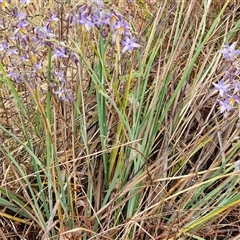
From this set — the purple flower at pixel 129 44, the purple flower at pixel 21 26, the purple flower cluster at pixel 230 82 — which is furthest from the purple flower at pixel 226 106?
the purple flower at pixel 21 26

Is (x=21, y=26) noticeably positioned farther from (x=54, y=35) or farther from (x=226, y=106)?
(x=226, y=106)

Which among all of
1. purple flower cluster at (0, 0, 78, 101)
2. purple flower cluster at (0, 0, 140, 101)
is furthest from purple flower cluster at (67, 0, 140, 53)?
purple flower cluster at (0, 0, 78, 101)

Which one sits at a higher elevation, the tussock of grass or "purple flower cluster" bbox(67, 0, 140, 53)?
"purple flower cluster" bbox(67, 0, 140, 53)

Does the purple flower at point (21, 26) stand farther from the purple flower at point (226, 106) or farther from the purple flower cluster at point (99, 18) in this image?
the purple flower at point (226, 106)

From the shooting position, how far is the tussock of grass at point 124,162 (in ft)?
3.99

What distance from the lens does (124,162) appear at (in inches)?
52.1

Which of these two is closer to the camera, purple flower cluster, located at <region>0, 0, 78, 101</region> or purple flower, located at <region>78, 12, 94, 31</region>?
purple flower, located at <region>78, 12, 94, 31</region>

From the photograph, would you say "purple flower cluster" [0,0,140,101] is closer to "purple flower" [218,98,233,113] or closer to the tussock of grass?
the tussock of grass

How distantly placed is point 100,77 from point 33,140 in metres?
0.31

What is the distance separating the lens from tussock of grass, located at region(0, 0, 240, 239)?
122 centimetres

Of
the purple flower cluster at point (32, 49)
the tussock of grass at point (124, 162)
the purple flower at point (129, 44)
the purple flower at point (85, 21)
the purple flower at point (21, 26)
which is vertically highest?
the purple flower at point (85, 21)

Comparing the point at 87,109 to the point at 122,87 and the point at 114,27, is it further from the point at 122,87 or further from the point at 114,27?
the point at 114,27

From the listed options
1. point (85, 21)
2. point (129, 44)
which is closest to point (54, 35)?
point (85, 21)

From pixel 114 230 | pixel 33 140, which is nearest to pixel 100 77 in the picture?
pixel 33 140
